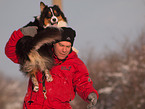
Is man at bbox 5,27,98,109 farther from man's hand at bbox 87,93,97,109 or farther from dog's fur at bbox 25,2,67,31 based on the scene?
dog's fur at bbox 25,2,67,31

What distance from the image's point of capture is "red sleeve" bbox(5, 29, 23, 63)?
230cm

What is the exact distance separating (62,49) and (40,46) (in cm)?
31

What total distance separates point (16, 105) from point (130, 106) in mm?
13273

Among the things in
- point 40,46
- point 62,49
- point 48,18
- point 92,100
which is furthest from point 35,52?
point 92,100

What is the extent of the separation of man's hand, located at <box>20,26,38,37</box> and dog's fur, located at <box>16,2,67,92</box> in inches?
3.3

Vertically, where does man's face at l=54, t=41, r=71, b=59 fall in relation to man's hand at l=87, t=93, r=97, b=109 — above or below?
above

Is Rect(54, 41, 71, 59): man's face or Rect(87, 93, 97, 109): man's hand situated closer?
Rect(87, 93, 97, 109): man's hand

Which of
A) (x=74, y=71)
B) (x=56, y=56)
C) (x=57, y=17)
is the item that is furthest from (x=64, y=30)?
(x=74, y=71)

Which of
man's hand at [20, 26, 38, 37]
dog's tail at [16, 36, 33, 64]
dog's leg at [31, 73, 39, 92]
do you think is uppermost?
man's hand at [20, 26, 38, 37]

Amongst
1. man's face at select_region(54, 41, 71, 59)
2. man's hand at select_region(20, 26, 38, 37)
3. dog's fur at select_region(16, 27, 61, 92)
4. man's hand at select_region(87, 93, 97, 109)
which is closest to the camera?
man's hand at select_region(20, 26, 38, 37)

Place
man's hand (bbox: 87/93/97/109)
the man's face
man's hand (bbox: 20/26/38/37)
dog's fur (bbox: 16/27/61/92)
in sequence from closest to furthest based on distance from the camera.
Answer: man's hand (bbox: 20/26/38/37) < dog's fur (bbox: 16/27/61/92) < man's hand (bbox: 87/93/97/109) < the man's face

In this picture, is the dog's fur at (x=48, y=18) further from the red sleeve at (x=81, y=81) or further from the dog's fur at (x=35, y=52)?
the red sleeve at (x=81, y=81)

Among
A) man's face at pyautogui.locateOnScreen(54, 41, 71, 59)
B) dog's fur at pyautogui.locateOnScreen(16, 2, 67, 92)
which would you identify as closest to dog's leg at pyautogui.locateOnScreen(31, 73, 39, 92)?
dog's fur at pyautogui.locateOnScreen(16, 2, 67, 92)

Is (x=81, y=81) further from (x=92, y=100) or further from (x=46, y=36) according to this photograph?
(x=46, y=36)
